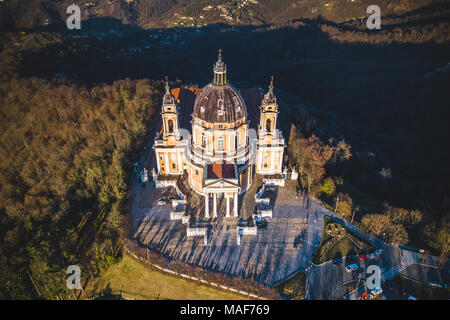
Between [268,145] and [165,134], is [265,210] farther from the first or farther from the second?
[165,134]

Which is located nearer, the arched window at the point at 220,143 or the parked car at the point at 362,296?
the parked car at the point at 362,296

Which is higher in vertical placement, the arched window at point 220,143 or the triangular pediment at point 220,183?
the arched window at point 220,143

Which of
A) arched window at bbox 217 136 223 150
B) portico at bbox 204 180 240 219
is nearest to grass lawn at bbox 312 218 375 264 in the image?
portico at bbox 204 180 240 219

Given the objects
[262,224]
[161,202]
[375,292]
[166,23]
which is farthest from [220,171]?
[166,23]

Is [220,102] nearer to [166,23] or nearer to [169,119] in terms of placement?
[169,119]

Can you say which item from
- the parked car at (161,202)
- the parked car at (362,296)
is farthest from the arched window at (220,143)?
the parked car at (362,296)

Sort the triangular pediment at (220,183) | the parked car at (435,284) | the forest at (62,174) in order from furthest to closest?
the triangular pediment at (220,183)
the parked car at (435,284)
the forest at (62,174)

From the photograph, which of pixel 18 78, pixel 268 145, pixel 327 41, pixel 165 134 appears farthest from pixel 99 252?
pixel 327 41

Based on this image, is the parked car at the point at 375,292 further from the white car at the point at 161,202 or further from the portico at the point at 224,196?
the white car at the point at 161,202

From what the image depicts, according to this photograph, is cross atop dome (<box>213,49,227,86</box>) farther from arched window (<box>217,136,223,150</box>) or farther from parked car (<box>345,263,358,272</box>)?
parked car (<box>345,263,358,272</box>)
